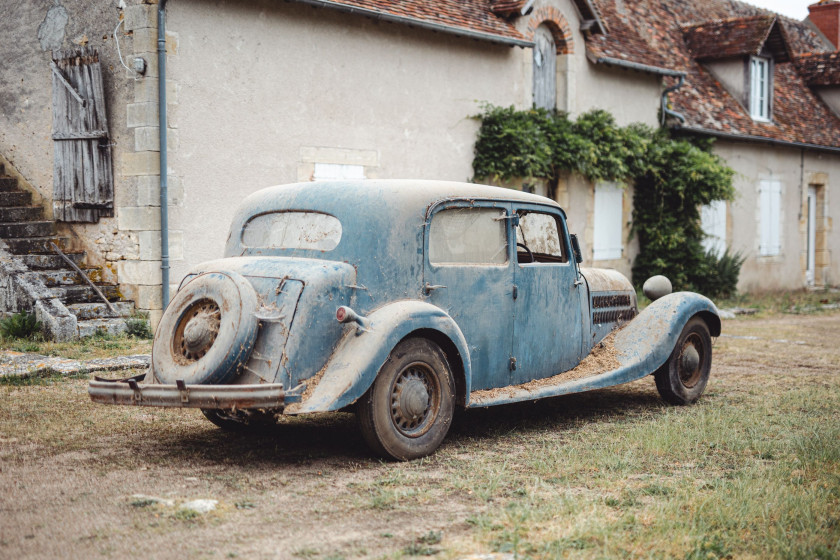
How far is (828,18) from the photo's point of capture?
84.8 ft

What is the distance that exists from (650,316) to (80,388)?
445 centimetres

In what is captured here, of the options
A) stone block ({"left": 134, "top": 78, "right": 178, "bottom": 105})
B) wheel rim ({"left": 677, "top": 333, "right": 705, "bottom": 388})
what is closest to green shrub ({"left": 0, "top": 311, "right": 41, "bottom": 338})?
stone block ({"left": 134, "top": 78, "right": 178, "bottom": 105})

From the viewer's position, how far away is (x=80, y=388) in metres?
7.34

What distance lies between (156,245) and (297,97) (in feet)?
8.65

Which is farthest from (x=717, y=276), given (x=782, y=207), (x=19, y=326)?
(x=19, y=326)

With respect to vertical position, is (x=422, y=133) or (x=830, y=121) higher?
(x=830, y=121)

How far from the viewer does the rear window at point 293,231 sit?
550cm

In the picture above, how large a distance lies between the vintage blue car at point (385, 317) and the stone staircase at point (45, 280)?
4432mm

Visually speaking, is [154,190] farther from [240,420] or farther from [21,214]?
[240,420]

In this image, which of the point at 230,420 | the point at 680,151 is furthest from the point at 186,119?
the point at 680,151

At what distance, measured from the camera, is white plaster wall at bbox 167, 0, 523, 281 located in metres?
10.5

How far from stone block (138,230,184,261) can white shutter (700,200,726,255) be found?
36.0 ft

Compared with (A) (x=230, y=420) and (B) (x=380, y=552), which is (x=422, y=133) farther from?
(B) (x=380, y=552)

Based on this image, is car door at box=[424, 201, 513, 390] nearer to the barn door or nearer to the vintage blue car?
the vintage blue car
